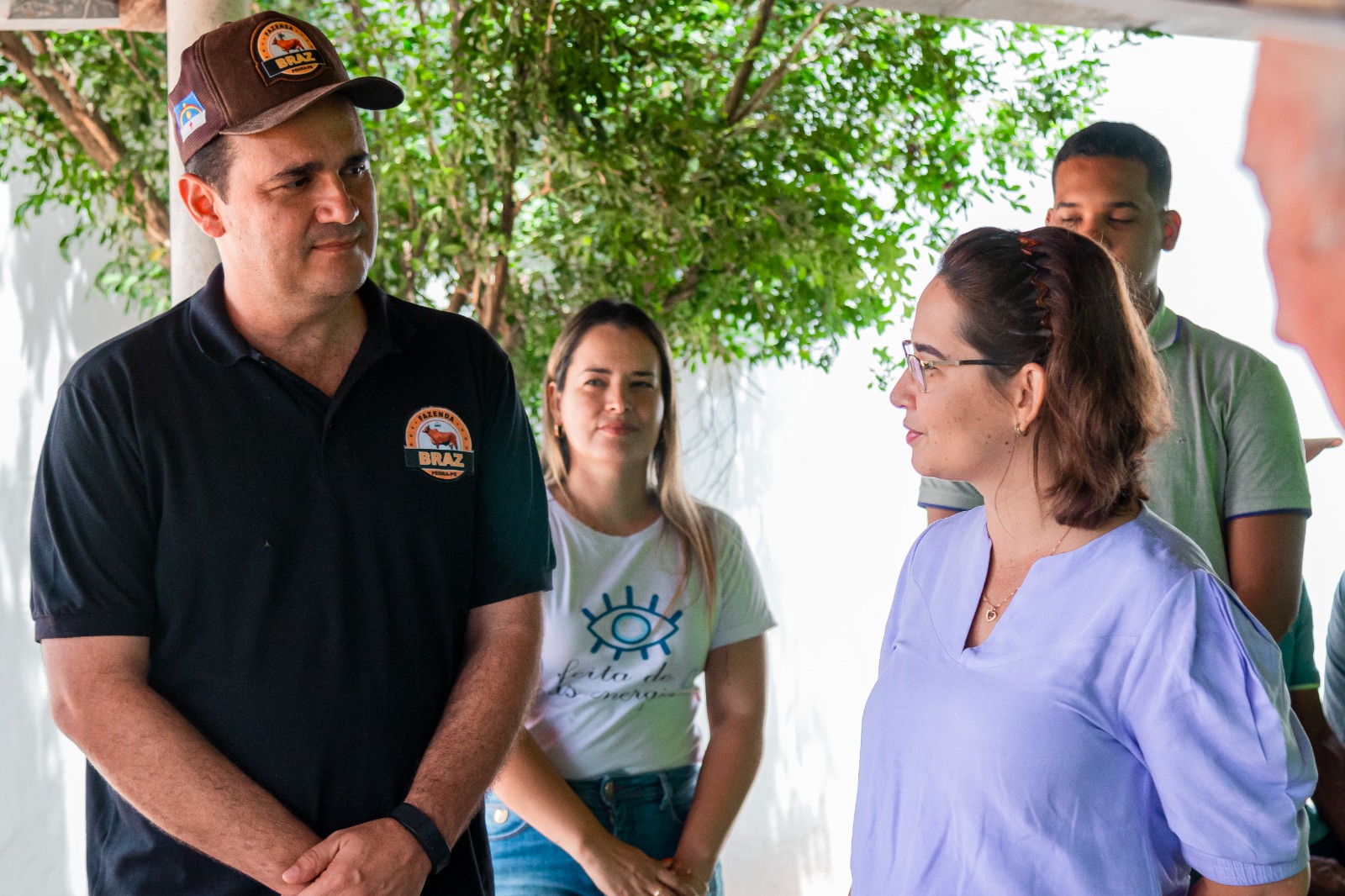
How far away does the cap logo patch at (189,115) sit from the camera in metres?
1.50

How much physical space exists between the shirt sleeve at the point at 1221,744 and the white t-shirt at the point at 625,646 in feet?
3.62

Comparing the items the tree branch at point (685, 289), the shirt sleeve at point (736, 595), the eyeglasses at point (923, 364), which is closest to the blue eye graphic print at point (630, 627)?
the shirt sleeve at point (736, 595)

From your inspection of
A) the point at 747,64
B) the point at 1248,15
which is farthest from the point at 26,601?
the point at 1248,15

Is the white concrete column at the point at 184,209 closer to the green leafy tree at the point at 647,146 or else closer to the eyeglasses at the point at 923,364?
the green leafy tree at the point at 647,146

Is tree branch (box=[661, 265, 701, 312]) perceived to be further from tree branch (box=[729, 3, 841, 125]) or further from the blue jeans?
the blue jeans

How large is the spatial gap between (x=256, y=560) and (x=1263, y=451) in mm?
1374

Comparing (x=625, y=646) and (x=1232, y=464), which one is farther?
(x=625, y=646)

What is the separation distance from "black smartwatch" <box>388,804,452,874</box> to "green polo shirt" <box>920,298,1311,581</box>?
43.0 inches

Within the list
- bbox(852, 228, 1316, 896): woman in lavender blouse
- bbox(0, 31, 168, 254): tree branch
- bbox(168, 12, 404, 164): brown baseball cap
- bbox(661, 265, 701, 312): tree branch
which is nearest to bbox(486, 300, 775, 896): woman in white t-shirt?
bbox(852, 228, 1316, 896): woman in lavender blouse

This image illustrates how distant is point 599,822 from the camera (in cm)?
211

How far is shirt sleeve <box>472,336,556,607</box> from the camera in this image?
1.59 m

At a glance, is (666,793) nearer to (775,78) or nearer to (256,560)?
(256,560)

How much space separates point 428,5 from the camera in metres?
3.61

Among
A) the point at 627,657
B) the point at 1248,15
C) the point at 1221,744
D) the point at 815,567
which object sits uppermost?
the point at 1248,15
